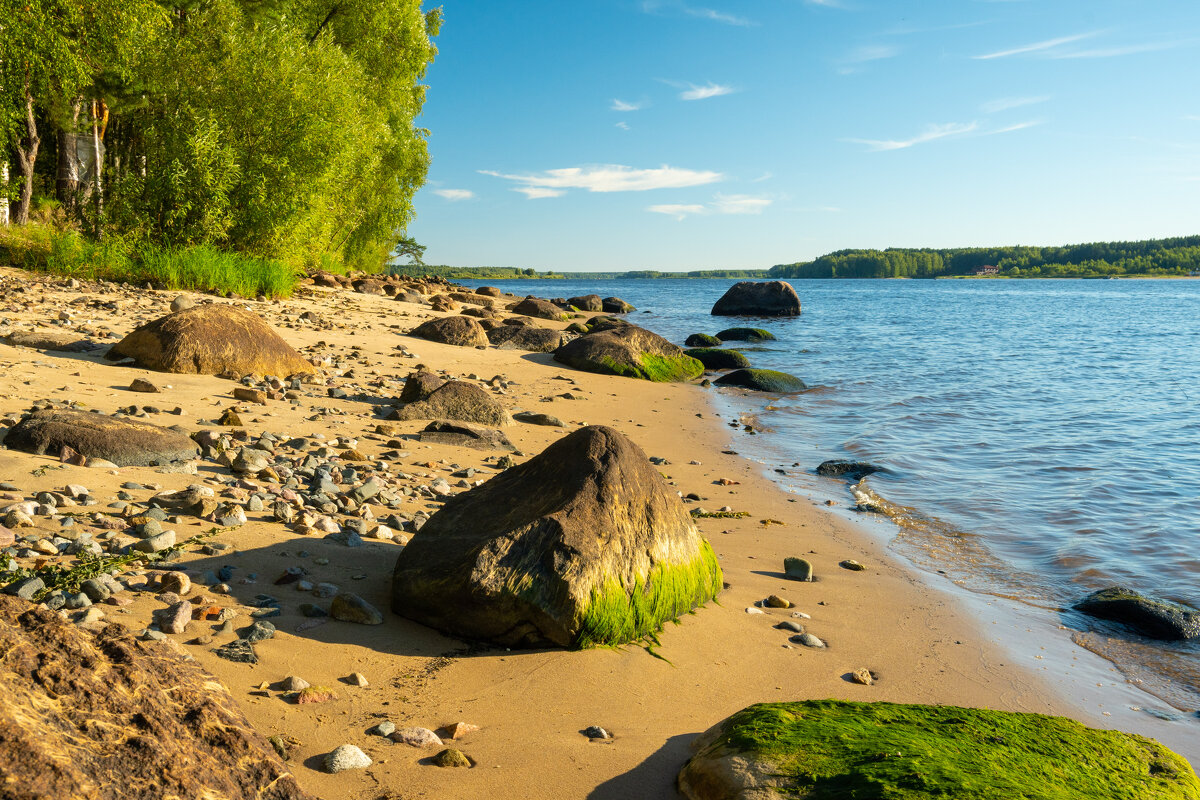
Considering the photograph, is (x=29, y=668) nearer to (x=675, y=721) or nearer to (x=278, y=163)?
(x=675, y=721)

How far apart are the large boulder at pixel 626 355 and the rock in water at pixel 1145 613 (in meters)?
10.4

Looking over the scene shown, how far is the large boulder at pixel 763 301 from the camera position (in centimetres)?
4309

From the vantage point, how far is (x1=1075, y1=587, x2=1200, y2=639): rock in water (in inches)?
203

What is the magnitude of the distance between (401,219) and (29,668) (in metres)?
33.4

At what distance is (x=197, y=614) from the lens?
11.9 feet

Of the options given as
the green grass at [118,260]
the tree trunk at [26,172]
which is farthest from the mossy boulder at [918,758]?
the tree trunk at [26,172]

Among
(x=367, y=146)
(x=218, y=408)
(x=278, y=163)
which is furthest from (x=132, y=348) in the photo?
(x=367, y=146)

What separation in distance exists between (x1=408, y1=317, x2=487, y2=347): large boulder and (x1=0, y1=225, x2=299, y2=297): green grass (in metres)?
4.13

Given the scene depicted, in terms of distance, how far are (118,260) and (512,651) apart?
1549 centimetres

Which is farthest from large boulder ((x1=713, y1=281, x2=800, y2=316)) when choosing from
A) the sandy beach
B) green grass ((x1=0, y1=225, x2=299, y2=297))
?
the sandy beach

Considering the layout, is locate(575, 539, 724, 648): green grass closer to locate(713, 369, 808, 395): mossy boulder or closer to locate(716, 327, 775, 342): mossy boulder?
locate(713, 369, 808, 395): mossy boulder

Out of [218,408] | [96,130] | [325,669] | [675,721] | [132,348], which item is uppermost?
[96,130]

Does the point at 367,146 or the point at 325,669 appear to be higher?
the point at 367,146

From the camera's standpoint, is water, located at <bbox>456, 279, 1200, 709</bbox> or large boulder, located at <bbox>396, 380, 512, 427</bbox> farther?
large boulder, located at <bbox>396, 380, 512, 427</bbox>
